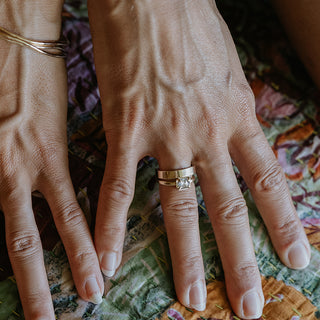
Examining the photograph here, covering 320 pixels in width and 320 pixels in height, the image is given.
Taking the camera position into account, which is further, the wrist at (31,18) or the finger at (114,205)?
the wrist at (31,18)

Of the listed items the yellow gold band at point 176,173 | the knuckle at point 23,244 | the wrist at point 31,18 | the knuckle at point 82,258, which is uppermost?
the wrist at point 31,18

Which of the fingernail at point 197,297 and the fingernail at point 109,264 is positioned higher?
the fingernail at point 109,264

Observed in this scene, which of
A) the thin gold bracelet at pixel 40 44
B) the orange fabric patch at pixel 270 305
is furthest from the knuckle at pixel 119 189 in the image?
the thin gold bracelet at pixel 40 44

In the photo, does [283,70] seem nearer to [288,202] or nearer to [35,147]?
[288,202]

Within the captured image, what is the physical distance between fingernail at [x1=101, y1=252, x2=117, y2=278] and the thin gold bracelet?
0.43 meters

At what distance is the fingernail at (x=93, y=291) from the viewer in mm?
596

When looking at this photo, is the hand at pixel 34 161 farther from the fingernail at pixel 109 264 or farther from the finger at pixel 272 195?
the finger at pixel 272 195

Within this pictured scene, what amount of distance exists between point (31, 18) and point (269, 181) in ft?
1.96

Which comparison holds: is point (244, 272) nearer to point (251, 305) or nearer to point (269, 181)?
point (251, 305)

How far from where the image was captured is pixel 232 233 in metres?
0.63

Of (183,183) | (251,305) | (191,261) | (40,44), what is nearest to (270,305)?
(251,305)

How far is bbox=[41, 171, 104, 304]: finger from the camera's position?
1.98 ft

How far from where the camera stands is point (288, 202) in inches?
26.9

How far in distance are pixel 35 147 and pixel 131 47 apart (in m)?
0.27
